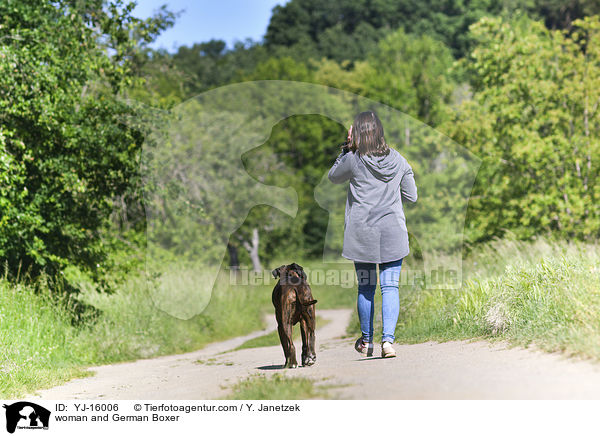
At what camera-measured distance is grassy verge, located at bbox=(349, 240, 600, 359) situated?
5.30m

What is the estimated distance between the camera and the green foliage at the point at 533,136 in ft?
46.3

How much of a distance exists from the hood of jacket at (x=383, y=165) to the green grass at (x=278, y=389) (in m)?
1.62

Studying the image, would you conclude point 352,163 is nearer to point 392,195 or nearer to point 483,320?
point 392,195

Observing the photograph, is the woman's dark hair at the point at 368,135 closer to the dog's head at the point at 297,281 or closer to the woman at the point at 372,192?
the woman at the point at 372,192

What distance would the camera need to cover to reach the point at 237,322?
12008mm

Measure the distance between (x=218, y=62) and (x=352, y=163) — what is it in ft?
160

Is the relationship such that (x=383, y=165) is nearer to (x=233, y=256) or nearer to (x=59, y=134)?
(x=59, y=134)

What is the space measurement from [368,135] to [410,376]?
1793mm

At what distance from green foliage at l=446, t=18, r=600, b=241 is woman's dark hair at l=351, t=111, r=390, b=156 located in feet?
32.0

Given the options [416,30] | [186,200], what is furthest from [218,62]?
[186,200]

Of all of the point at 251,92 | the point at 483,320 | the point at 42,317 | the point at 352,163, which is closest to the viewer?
the point at 352,163

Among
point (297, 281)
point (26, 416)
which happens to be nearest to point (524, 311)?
point (297, 281)

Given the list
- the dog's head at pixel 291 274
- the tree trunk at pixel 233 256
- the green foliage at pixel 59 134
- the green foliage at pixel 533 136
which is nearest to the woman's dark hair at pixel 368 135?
the dog's head at pixel 291 274

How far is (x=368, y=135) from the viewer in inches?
190
